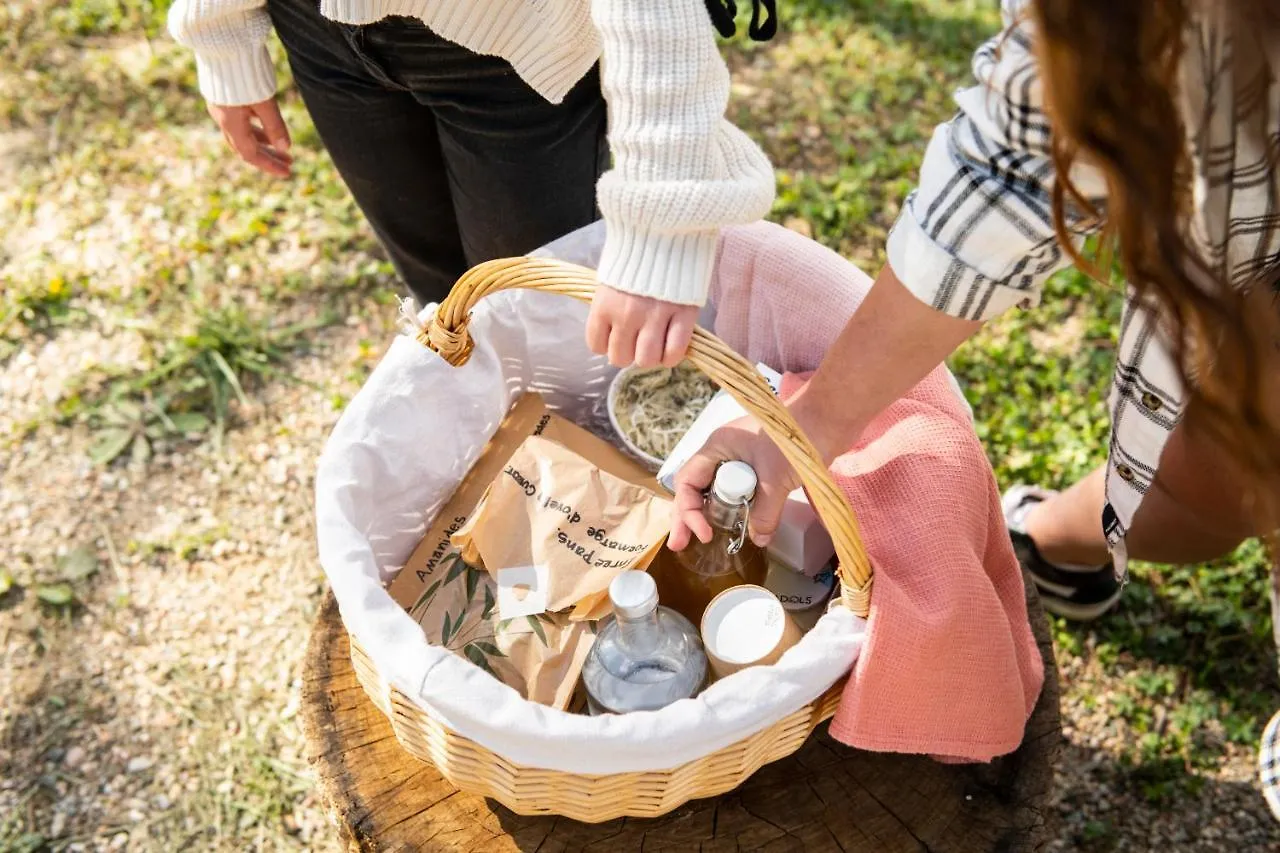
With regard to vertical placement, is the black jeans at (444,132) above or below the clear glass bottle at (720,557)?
above

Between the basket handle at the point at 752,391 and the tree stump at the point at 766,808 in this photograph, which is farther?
the tree stump at the point at 766,808

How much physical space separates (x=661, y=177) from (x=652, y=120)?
0.06m

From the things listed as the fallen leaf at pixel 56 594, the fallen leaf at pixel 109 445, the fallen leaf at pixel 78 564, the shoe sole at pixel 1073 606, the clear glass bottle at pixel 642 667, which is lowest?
the fallen leaf at pixel 56 594

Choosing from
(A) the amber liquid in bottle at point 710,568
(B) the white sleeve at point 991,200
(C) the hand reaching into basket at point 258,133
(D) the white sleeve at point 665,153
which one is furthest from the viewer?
(C) the hand reaching into basket at point 258,133

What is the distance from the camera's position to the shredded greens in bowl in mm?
1548

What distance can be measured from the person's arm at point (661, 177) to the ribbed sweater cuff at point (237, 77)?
67cm

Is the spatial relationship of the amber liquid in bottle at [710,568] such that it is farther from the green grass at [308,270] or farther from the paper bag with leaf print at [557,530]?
the green grass at [308,270]

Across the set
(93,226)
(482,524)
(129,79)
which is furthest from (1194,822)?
(129,79)

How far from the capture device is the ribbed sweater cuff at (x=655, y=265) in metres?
1.04

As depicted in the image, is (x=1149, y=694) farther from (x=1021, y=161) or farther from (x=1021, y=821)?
(x=1021, y=161)

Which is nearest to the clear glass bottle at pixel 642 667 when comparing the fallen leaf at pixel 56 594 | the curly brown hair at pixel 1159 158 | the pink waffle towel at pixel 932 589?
the pink waffle towel at pixel 932 589

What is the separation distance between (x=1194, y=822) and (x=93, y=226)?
2.81 m

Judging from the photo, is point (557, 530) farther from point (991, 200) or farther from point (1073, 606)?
point (1073, 606)

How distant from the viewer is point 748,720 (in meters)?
1.05
